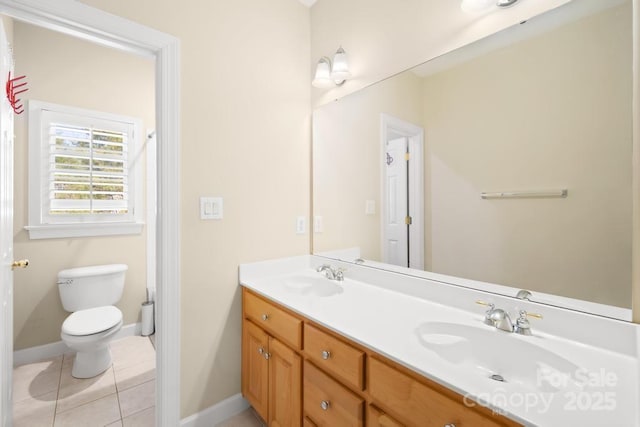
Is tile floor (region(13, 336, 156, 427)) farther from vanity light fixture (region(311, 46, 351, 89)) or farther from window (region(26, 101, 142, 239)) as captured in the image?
vanity light fixture (region(311, 46, 351, 89))

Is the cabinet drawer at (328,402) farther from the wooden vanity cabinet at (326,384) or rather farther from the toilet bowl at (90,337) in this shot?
the toilet bowl at (90,337)

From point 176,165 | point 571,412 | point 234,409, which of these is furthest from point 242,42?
point 234,409

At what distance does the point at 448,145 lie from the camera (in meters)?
1.23

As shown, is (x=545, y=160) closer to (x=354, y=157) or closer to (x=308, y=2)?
(x=354, y=157)

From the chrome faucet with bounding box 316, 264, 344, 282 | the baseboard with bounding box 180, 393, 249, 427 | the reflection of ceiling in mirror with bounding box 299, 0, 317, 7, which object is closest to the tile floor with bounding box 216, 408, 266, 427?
the baseboard with bounding box 180, 393, 249, 427

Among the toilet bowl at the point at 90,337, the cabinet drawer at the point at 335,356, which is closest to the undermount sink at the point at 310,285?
the cabinet drawer at the point at 335,356

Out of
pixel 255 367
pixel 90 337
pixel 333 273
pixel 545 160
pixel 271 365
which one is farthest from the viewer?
pixel 90 337

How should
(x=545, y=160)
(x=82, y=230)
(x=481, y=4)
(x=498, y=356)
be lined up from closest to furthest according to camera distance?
(x=498, y=356)
(x=545, y=160)
(x=481, y=4)
(x=82, y=230)

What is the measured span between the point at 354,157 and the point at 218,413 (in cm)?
167

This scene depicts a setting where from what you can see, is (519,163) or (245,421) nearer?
(519,163)

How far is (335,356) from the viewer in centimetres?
97

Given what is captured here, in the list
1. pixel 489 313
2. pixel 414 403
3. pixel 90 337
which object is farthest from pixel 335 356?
pixel 90 337

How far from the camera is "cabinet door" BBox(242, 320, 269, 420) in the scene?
54.9 inches

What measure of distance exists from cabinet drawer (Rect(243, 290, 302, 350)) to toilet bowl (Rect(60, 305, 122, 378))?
1.13 metres
